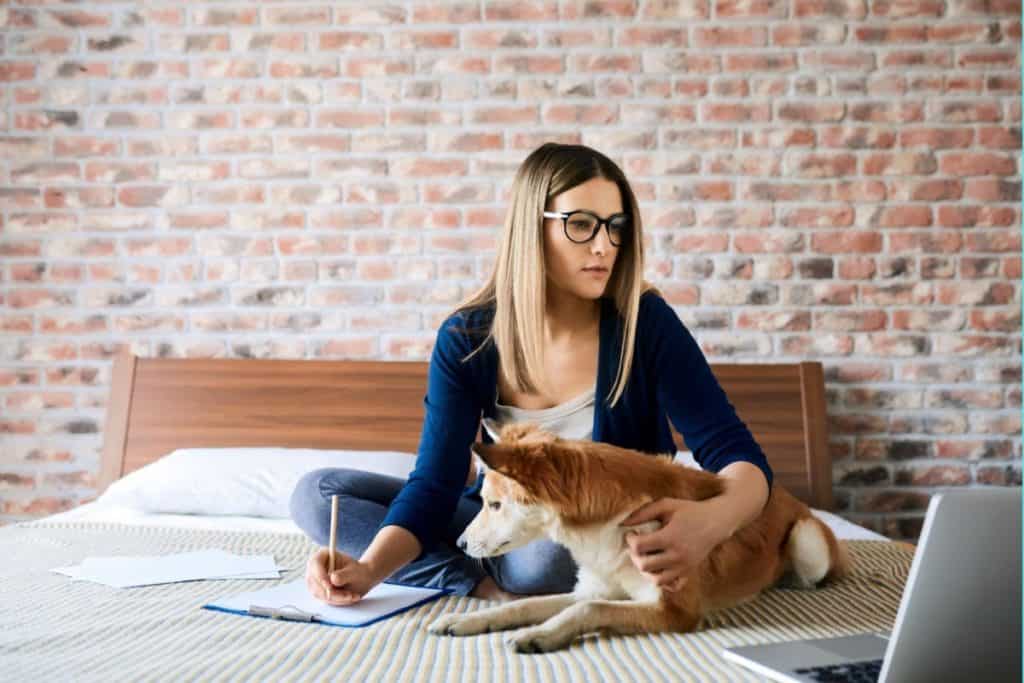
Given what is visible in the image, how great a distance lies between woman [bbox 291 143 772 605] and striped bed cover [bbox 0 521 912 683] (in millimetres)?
145

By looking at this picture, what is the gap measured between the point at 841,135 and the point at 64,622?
2.82m

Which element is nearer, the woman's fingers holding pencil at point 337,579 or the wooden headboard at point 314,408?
the woman's fingers holding pencil at point 337,579

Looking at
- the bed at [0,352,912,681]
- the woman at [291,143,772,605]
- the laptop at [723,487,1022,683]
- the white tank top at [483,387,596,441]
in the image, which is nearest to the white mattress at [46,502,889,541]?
the bed at [0,352,912,681]

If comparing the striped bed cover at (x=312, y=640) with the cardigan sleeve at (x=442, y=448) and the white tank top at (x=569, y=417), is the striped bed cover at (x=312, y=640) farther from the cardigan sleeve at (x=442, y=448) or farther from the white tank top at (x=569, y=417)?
the white tank top at (x=569, y=417)

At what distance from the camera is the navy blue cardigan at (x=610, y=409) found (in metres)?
1.70

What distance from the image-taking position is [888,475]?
3230mm

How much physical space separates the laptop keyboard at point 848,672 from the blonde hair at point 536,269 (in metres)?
0.69

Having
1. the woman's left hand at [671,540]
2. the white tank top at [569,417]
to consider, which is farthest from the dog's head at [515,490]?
the white tank top at [569,417]

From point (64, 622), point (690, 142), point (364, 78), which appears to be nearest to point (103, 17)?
point (364, 78)

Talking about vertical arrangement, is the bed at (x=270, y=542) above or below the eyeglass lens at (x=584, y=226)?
below

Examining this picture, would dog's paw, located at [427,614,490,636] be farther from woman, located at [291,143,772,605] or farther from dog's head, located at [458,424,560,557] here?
woman, located at [291,143,772,605]

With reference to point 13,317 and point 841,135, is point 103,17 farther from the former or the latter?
point 841,135

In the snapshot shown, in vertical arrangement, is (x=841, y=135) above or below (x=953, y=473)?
above

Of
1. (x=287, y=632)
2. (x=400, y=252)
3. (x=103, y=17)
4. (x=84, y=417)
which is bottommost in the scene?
(x=287, y=632)
